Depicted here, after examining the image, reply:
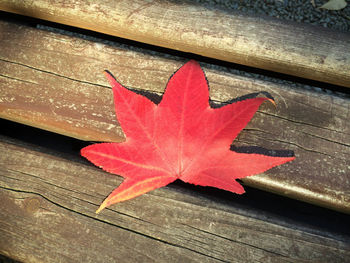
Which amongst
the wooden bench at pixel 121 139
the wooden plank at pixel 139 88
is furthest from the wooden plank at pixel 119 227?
the wooden plank at pixel 139 88

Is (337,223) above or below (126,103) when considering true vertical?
below

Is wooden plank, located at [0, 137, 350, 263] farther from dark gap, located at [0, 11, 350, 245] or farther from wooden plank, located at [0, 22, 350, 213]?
wooden plank, located at [0, 22, 350, 213]

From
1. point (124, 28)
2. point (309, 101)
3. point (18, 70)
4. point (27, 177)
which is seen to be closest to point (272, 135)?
point (309, 101)

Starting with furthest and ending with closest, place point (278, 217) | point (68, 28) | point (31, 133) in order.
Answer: point (68, 28), point (31, 133), point (278, 217)

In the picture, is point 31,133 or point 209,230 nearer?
point 209,230

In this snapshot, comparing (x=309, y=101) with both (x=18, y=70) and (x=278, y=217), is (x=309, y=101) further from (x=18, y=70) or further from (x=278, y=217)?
(x=18, y=70)
